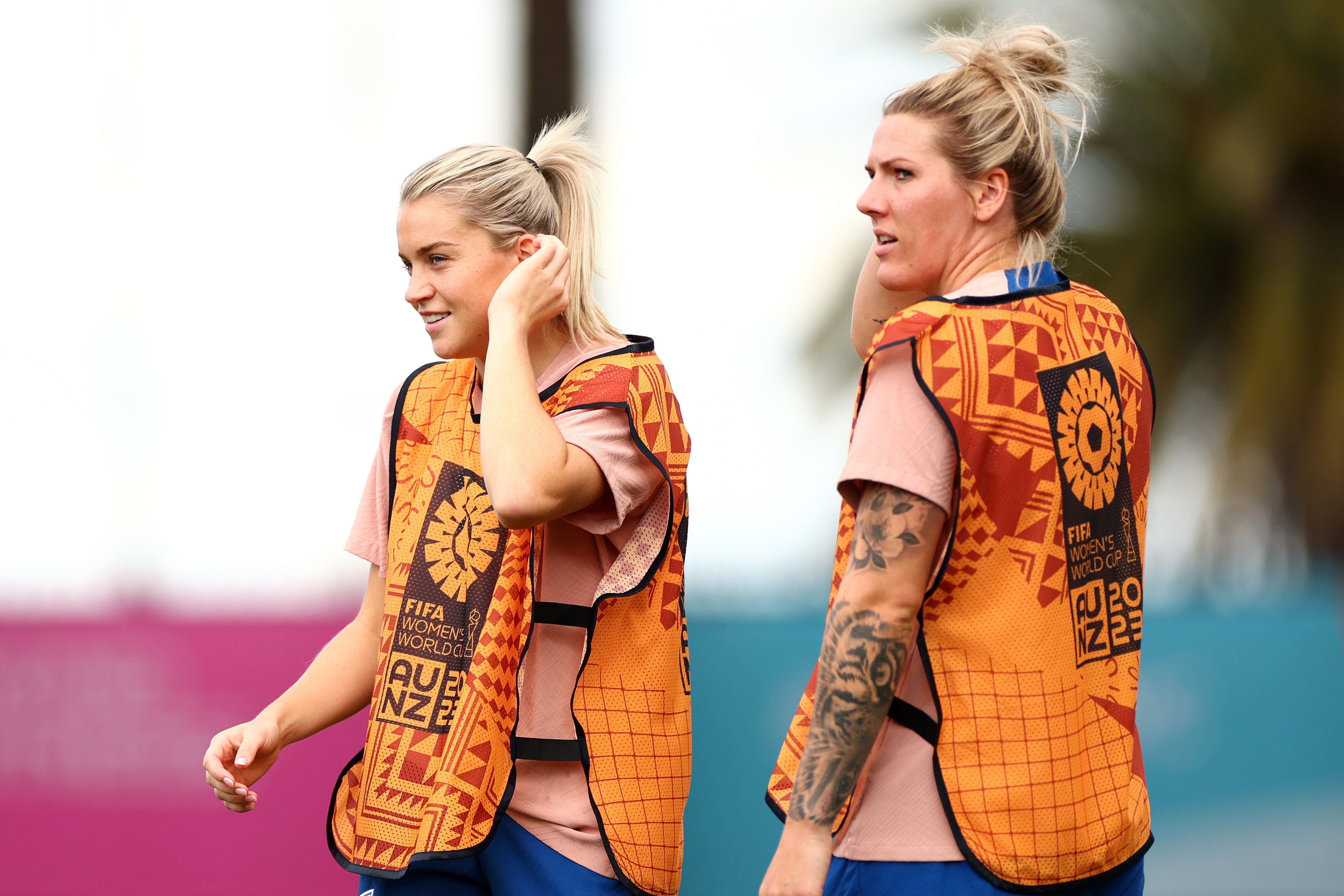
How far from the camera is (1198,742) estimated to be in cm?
374

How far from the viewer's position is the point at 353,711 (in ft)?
7.23

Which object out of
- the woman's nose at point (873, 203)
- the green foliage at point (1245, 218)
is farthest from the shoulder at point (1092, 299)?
the green foliage at point (1245, 218)

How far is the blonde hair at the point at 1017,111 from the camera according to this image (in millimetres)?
1712

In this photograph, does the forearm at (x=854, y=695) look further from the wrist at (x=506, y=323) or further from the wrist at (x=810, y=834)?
the wrist at (x=506, y=323)

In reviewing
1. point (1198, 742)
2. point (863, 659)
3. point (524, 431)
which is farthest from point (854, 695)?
point (1198, 742)

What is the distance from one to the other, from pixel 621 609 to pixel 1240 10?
6664 mm

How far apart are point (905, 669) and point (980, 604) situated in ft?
0.41

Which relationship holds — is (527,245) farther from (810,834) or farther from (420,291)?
(810,834)

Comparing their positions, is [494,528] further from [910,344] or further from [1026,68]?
[1026,68]

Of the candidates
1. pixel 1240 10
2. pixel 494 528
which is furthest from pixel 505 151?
pixel 1240 10

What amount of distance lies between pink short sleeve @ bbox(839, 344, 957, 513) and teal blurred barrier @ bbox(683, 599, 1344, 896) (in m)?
1.97

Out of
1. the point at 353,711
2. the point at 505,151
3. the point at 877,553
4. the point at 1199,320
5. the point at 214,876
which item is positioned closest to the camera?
the point at 877,553

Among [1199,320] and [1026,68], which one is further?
[1199,320]

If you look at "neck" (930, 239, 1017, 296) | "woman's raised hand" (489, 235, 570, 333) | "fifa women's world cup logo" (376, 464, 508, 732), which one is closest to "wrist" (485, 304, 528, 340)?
"woman's raised hand" (489, 235, 570, 333)
